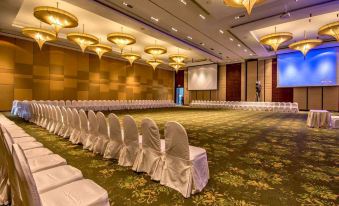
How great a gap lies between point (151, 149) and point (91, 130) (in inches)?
72.0

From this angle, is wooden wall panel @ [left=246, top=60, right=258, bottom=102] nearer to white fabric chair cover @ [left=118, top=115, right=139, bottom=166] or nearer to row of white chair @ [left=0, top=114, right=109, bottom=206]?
white fabric chair cover @ [left=118, top=115, right=139, bottom=166]

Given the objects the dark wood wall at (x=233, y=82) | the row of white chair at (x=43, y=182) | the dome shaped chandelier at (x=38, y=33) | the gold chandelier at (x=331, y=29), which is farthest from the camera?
the dark wood wall at (x=233, y=82)

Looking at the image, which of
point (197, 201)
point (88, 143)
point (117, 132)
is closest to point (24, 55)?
point (88, 143)

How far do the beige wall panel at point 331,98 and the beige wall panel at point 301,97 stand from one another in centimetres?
129

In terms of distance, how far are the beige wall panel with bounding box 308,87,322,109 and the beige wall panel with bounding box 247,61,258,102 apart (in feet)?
14.2

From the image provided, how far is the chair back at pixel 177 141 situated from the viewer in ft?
7.48

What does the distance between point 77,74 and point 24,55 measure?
3375 millimetres

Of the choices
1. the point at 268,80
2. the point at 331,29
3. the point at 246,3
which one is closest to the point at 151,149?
the point at 246,3

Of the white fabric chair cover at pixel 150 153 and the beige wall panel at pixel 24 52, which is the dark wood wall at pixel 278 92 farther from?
the beige wall panel at pixel 24 52

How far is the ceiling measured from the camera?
7.13m

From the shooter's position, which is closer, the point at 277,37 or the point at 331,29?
the point at 331,29

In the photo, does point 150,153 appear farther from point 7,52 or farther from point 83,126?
point 7,52

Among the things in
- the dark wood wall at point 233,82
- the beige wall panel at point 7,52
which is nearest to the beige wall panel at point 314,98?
the dark wood wall at point 233,82

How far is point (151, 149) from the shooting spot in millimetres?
2750
